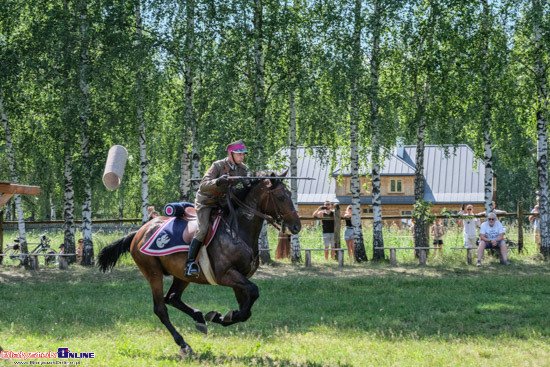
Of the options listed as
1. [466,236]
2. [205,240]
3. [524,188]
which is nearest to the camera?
[205,240]

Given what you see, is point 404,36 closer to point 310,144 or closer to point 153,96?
point 310,144

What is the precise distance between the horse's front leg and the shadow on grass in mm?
1735

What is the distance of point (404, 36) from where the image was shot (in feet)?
67.2

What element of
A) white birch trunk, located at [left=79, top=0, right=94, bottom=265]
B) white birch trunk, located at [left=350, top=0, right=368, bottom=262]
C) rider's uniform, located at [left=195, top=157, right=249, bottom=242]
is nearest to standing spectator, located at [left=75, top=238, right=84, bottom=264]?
white birch trunk, located at [left=79, top=0, right=94, bottom=265]

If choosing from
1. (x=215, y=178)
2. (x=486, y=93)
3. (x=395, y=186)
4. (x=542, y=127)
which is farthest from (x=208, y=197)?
(x=395, y=186)

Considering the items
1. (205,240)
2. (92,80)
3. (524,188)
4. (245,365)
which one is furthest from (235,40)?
(524,188)

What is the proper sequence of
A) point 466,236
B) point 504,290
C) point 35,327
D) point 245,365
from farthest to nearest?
point 466,236 → point 504,290 → point 35,327 → point 245,365

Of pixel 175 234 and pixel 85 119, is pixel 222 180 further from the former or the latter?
pixel 85 119

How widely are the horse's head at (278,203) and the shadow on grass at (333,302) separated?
2.36 metres

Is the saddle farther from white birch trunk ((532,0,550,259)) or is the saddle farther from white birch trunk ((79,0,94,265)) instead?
white birch trunk ((532,0,550,259))

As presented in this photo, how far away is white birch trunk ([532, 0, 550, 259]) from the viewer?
20031 millimetres

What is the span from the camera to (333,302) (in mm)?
13523

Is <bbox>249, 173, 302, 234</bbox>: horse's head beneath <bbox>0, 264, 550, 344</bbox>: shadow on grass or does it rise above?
above

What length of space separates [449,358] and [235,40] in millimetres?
14293
